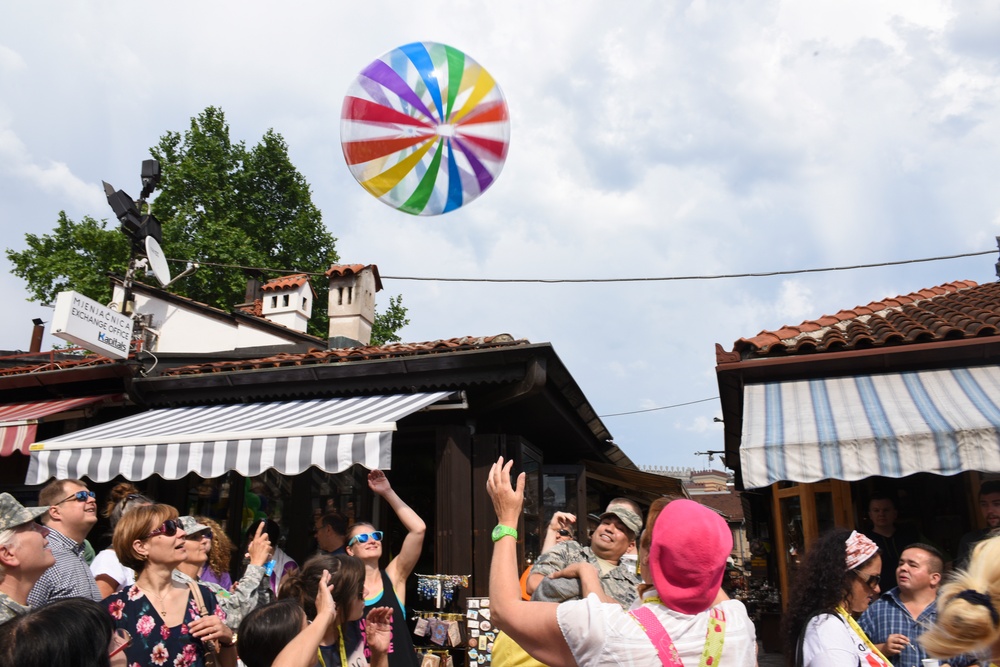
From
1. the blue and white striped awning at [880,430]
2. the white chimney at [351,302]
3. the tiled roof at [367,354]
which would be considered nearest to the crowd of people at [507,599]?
the blue and white striped awning at [880,430]

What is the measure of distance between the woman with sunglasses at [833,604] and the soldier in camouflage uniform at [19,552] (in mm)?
2944

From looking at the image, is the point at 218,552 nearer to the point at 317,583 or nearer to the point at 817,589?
the point at 317,583

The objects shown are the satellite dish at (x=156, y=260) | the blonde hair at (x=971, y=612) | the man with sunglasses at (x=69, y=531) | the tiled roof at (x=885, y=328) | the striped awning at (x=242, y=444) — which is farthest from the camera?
the satellite dish at (x=156, y=260)

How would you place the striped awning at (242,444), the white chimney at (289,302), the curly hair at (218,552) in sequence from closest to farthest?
1. the curly hair at (218,552)
2. the striped awning at (242,444)
3. the white chimney at (289,302)

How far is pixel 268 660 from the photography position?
2719mm

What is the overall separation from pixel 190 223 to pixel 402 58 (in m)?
23.6

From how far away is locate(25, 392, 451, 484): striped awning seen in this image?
18.9ft

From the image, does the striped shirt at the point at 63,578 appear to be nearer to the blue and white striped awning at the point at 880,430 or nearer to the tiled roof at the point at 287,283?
the blue and white striped awning at the point at 880,430

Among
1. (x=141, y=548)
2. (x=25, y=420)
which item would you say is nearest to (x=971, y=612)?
(x=141, y=548)

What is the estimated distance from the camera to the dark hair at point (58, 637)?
5.62 feet

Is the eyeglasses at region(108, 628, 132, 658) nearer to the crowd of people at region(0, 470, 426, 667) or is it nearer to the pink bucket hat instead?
the crowd of people at region(0, 470, 426, 667)

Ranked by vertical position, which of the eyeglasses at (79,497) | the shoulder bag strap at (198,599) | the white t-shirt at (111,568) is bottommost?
the shoulder bag strap at (198,599)

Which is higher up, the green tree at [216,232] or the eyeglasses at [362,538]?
the green tree at [216,232]

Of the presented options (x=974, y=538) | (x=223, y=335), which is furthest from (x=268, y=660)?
(x=223, y=335)
